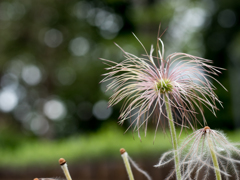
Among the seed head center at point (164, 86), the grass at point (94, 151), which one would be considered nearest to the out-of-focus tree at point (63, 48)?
the grass at point (94, 151)

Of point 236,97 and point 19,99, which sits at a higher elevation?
point 19,99

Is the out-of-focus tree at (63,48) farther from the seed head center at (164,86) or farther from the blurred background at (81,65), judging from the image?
the seed head center at (164,86)

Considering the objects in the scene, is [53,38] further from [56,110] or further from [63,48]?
[56,110]

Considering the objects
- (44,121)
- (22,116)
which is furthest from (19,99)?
(44,121)

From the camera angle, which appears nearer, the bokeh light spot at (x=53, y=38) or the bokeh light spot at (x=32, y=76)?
the bokeh light spot at (x=53, y=38)

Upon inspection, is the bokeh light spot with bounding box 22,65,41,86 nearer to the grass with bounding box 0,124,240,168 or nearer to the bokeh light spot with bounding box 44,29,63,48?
the bokeh light spot with bounding box 44,29,63,48

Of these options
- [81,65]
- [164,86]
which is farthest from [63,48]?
[164,86]

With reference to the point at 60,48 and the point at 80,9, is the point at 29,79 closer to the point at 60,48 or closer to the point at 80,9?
the point at 60,48

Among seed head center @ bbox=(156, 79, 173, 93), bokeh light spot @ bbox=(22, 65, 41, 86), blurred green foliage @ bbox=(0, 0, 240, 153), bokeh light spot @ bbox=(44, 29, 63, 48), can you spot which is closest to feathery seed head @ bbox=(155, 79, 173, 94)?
seed head center @ bbox=(156, 79, 173, 93)
